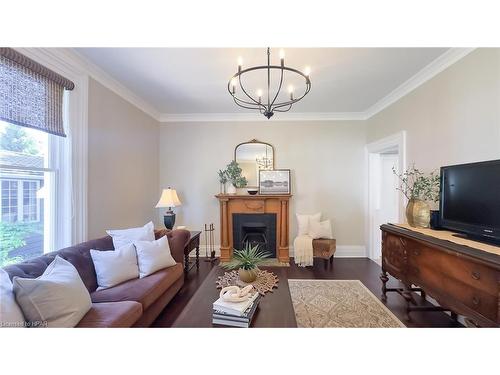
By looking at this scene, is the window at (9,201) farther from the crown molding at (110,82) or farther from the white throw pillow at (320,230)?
the white throw pillow at (320,230)

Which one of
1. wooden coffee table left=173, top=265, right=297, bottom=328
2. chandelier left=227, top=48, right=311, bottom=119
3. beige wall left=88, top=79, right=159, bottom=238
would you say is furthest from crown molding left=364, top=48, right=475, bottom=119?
beige wall left=88, top=79, right=159, bottom=238

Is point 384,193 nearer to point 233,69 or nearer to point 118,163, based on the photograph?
point 233,69

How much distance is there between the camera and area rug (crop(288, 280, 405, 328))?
201 cm

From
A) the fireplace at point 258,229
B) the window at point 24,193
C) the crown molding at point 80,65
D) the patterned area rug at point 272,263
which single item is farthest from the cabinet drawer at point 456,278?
the crown molding at point 80,65

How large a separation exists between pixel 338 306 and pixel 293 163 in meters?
2.52

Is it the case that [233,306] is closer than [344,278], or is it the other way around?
[233,306]

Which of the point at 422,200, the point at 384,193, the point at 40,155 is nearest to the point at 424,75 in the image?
the point at 422,200

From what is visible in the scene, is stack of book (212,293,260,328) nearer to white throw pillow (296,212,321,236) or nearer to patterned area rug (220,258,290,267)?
patterned area rug (220,258,290,267)

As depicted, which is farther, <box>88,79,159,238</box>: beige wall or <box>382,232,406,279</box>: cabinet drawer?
<box>88,79,159,238</box>: beige wall

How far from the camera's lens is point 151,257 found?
7.06 ft

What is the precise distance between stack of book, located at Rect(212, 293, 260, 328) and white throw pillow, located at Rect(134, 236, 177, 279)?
1.07 m

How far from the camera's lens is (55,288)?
1228 mm

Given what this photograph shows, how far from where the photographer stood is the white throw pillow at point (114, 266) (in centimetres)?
183
